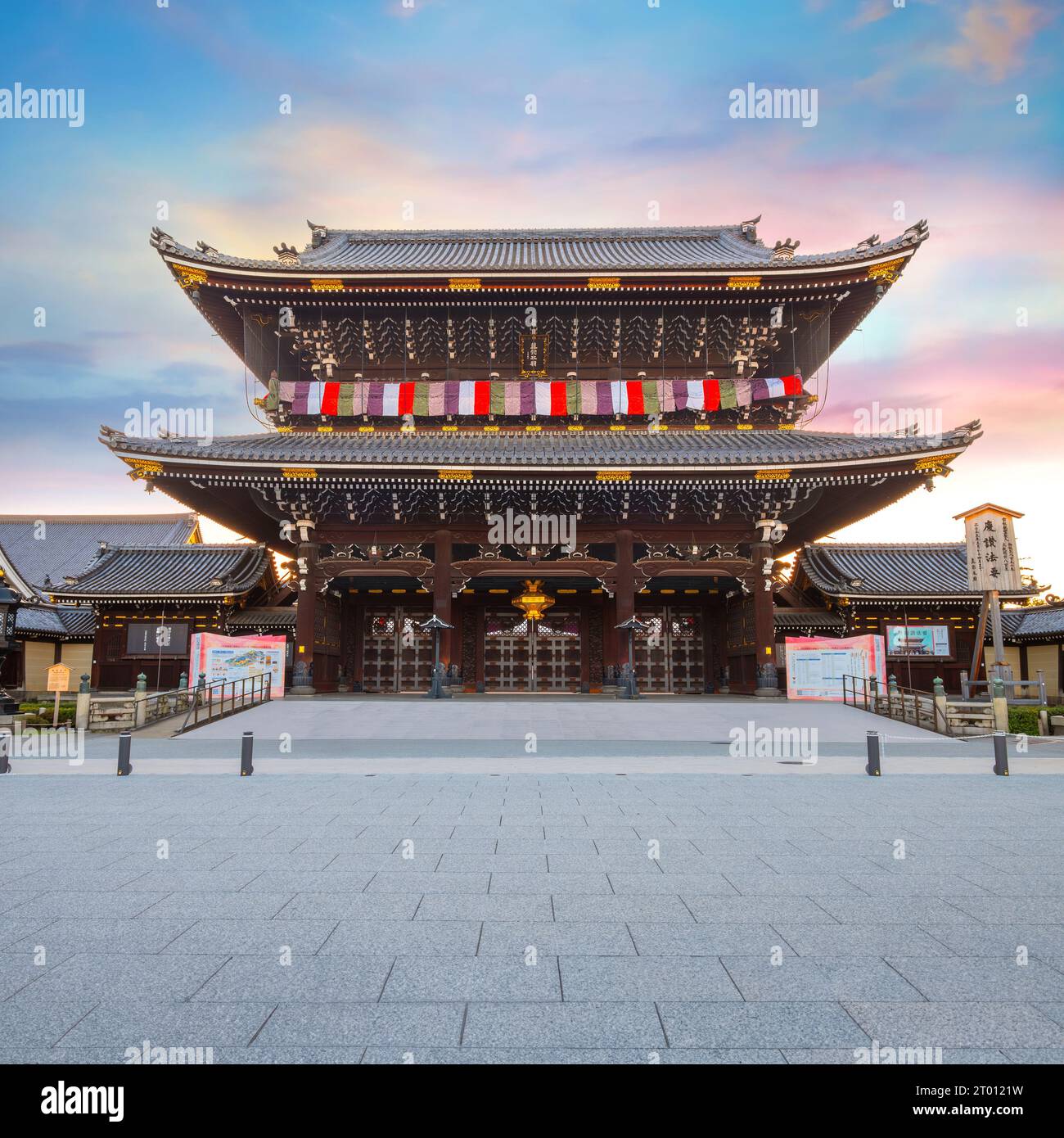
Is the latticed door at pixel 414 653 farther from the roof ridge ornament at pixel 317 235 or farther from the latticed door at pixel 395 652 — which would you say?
the roof ridge ornament at pixel 317 235

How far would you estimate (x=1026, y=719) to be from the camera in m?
20.5

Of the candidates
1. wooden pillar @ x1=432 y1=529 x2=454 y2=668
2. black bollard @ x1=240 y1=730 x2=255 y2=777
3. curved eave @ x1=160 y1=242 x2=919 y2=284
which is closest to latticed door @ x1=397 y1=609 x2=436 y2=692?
wooden pillar @ x1=432 y1=529 x2=454 y2=668

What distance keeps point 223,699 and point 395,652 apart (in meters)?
8.11

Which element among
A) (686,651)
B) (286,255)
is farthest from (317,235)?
(686,651)

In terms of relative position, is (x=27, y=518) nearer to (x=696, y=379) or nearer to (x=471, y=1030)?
(x=696, y=379)

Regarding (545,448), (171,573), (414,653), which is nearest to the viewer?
(545,448)

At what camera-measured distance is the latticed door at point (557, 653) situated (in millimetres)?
24750

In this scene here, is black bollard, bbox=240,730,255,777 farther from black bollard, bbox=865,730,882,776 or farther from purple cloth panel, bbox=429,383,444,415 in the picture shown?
purple cloth panel, bbox=429,383,444,415

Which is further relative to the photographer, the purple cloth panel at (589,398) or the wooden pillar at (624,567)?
the purple cloth panel at (589,398)

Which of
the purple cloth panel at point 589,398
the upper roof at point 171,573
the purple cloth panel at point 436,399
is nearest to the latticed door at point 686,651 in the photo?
the purple cloth panel at point 589,398

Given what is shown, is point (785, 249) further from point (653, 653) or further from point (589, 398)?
point (653, 653)

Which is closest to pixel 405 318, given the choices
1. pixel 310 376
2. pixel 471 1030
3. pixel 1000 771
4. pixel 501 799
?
pixel 310 376

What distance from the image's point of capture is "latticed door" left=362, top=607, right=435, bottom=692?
24.6m

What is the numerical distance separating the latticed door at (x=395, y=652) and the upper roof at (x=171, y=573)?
14.9 feet
